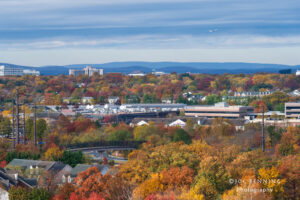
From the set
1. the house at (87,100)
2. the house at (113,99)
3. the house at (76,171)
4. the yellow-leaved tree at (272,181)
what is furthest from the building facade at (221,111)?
the yellow-leaved tree at (272,181)

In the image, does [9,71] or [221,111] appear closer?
[221,111]

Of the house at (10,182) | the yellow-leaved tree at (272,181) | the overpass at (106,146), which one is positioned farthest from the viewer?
the overpass at (106,146)

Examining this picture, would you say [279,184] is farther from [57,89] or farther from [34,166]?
[57,89]

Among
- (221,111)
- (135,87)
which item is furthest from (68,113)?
(135,87)

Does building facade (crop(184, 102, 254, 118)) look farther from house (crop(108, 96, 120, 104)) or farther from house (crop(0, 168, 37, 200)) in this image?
house (crop(0, 168, 37, 200))

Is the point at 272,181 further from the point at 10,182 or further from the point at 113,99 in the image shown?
the point at 113,99

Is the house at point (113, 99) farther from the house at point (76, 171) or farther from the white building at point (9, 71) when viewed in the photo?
the white building at point (9, 71)
